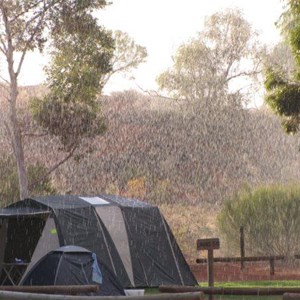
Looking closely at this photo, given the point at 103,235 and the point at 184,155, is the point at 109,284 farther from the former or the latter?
the point at 184,155

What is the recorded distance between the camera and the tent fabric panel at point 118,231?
55.9 feet

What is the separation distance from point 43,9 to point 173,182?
24.5 m

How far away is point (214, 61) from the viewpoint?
166 feet

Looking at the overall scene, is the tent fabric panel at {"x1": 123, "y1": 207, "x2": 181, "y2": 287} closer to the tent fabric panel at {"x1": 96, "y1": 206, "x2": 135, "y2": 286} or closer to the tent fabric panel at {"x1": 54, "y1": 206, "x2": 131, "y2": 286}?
the tent fabric panel at {"x1": 96, "y1": 206, "x2": 135, "y2": 286}

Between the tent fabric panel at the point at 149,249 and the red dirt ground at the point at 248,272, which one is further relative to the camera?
the red dirt ground at the point at 248,272

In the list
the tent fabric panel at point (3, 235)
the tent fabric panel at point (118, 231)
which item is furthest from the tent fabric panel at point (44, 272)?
the tent fabric panel at point (3, 235)

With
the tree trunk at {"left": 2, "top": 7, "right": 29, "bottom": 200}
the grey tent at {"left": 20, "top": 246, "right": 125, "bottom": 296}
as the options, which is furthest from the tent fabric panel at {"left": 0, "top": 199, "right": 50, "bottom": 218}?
the tree trunk at {"left": 2, "top": 7, "right": 29, "bottom": 200}

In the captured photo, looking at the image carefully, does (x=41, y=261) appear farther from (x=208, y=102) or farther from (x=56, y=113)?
(x=208, y=102)

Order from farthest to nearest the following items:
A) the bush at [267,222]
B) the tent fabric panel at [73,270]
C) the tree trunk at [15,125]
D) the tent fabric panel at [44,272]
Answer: the tree trunk at [15,125], the bush at [267,222], the tent fabric panel at [44,272], the tent fabric panel at [73,270]

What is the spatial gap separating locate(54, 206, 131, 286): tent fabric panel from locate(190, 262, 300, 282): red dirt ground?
4.18 metres

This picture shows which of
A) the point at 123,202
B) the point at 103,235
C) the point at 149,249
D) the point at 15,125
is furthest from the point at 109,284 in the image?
the point at 15,125

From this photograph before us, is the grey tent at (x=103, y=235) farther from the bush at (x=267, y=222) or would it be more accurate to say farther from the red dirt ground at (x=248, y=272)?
the bush at (x=267, y=222)

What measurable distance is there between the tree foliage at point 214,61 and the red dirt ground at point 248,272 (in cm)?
2601

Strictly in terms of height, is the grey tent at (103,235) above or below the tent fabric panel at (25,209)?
below
